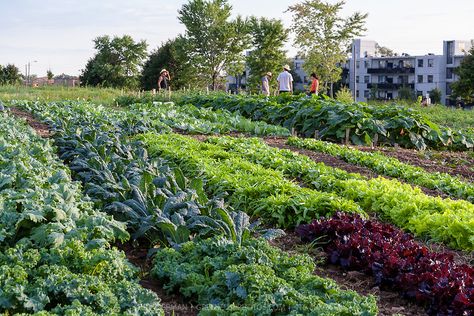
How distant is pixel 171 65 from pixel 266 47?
922cm

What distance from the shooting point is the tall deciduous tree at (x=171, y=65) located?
48969mm

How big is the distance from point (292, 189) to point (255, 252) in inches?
97.7

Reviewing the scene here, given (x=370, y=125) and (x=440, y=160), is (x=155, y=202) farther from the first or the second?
(x=370, y=125)

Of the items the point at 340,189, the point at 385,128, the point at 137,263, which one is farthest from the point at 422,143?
the point at 137,263

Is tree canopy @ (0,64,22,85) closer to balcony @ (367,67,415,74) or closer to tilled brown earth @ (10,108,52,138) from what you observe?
tilled brown earth @ (10,108,52,138)

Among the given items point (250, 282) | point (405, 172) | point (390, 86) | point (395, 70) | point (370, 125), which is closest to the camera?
point (250, 282)

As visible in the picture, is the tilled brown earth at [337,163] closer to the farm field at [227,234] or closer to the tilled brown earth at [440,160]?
the farm field at [227,234]

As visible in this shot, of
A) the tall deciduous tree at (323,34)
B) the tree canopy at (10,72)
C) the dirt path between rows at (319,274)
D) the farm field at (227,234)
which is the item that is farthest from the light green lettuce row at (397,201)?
the tree canopy at (10,72)

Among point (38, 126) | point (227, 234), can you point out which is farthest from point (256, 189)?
point (38, 126)

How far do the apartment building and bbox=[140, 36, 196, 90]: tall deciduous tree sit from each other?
92.6 feet

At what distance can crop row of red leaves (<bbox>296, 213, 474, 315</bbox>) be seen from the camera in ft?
12.9

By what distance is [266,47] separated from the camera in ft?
157

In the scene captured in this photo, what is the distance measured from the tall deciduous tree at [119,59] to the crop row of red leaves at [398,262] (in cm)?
4932

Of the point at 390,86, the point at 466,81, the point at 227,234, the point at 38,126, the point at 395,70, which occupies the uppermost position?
the point at 395,70
